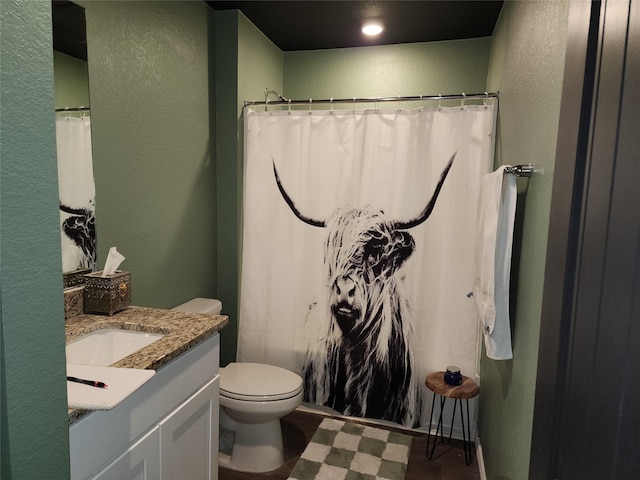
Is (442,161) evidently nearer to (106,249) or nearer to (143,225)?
(143,225)

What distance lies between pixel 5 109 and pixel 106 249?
3.93 ft

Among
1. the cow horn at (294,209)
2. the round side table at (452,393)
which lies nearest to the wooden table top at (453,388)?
the round side table at (452,393)

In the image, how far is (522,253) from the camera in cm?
153

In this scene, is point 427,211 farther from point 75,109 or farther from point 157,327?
point 75,109

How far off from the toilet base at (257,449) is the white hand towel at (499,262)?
1.20 meters

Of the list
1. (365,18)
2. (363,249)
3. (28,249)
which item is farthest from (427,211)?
(28,249)

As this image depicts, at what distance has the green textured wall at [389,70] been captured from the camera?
280cm

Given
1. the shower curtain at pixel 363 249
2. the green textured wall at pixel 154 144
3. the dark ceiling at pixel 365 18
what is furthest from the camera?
the dark ceiling at pixel 365 18

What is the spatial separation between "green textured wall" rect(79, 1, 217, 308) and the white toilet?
1.09 feet

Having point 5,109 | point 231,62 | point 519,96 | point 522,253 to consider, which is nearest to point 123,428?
point 5,109

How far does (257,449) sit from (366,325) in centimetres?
87

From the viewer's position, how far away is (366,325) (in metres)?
2.41

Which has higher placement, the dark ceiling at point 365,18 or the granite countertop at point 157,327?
the dark ceiling at point 365,18

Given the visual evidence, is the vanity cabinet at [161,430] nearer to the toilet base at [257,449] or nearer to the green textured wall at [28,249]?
the green textured wall at [28,249]
